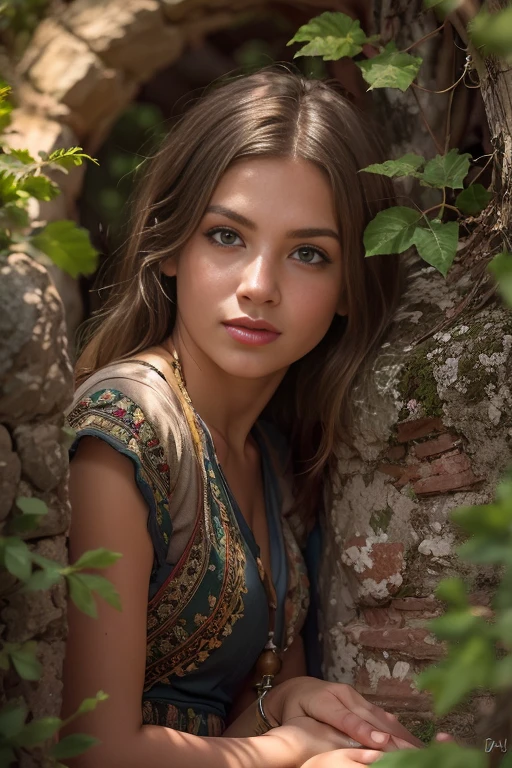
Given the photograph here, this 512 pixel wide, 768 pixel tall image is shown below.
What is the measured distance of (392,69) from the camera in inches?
97.1

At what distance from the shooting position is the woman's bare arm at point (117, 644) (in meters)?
1.93

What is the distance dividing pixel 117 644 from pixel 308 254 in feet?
3.33

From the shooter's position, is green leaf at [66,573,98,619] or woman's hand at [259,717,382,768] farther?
woman's hand at [259,717,382,768]

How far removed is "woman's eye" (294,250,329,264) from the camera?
7.95 ft

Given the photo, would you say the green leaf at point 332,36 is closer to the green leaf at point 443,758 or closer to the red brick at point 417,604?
the red brick at point 417,604

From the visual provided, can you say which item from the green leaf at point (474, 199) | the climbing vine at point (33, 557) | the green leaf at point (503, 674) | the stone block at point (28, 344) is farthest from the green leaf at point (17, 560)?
the green leaf at point (474, 199)

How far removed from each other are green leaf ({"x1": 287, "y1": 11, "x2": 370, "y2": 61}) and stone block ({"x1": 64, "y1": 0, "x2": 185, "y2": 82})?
0.98 meters

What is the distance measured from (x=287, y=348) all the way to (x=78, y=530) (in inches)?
28.1

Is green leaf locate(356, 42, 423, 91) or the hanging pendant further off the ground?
green leaf locate(356, 42, 423, 91)

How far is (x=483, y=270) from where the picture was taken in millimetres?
2453

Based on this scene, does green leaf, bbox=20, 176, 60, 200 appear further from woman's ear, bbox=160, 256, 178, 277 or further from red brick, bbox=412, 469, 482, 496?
red brick, bbox=412, 469, 482, 496

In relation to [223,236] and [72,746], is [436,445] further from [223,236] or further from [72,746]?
[72,746]

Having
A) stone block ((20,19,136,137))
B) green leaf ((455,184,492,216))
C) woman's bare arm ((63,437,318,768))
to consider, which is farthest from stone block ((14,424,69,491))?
stone block ((20,19,136,137))

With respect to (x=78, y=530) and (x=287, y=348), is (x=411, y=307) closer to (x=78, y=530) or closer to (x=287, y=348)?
(x=287, y=348)
